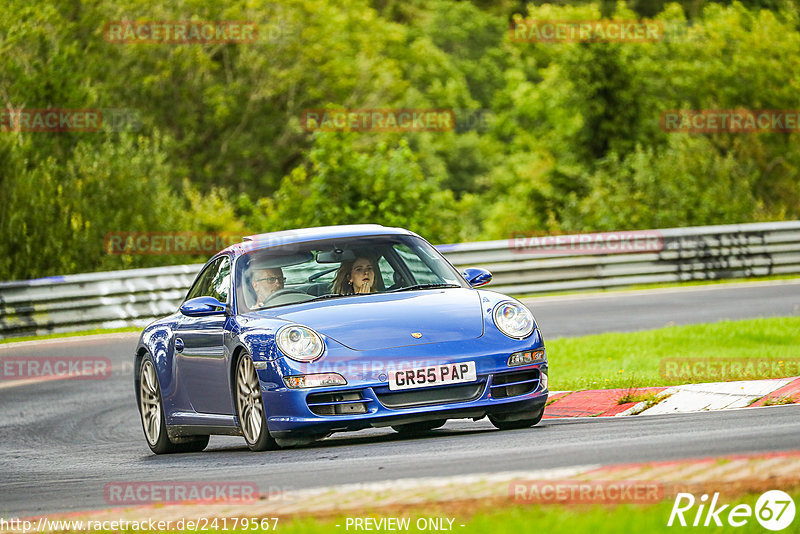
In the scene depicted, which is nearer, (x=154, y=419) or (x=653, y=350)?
(x=154, y=419)

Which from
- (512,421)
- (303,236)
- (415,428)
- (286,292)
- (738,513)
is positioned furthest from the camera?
(303,236)

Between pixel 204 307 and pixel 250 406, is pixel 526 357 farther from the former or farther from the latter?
pixel 204 307

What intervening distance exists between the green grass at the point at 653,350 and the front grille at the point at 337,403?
3177mm

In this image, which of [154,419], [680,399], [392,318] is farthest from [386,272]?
[680,399]

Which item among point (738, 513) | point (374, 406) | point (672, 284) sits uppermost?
point (738, 513)

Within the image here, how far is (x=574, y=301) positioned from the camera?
2177 cm

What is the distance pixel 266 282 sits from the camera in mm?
9734

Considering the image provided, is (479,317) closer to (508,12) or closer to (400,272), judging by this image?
(400,272)

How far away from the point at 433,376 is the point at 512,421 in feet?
3.63

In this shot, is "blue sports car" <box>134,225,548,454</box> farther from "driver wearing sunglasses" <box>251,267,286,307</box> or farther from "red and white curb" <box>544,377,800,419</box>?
"red and white curb" <box>544,377,800,419</box>

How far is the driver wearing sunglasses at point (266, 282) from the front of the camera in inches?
380

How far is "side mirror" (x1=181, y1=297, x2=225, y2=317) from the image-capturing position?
9.66 metres

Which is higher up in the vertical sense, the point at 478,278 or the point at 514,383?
the point at 478,278

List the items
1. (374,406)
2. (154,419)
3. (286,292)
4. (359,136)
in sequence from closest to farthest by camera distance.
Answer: (374,406), (286,292), (154,419), (359,136)
